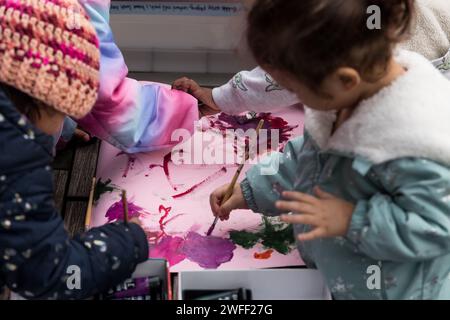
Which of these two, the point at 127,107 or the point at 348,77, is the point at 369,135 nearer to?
the point at 348,77

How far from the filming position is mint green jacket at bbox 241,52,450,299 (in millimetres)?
714

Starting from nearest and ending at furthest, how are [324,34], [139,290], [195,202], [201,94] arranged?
1. [324,34]
2. [139,290]
3. [195,202]
4. [201,94]

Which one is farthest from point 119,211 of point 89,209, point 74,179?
point 74,179

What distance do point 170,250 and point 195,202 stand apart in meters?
0.12

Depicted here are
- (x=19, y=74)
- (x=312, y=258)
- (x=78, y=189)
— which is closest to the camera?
(x=19, y=74)

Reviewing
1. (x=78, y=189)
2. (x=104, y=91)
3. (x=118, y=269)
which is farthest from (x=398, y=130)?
(x=78, y=189)

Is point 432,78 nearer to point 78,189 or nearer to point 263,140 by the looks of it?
point 263,140

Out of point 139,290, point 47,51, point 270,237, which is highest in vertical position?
point 47,51

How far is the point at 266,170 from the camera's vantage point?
3.23ft

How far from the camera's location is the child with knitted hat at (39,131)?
0.69m

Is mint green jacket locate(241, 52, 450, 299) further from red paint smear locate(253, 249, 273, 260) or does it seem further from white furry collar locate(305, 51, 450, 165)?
red paint smear locate(253, 249, 273, 260)

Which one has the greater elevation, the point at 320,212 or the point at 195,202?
the point at 195,202

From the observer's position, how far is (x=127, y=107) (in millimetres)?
1126

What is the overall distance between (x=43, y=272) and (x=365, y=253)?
429mm
